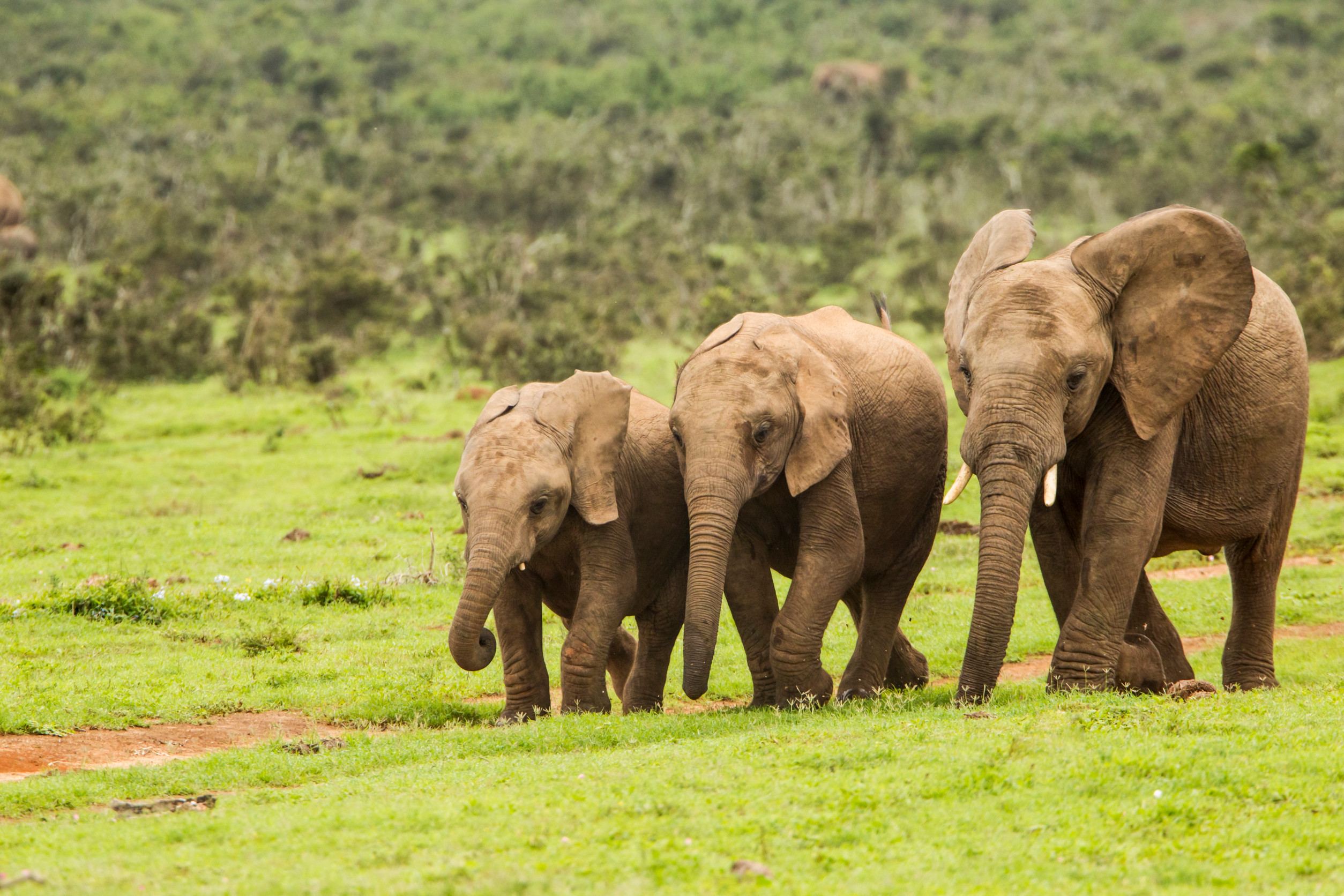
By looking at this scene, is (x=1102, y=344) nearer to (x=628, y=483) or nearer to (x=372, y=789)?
(x=628, y=483)

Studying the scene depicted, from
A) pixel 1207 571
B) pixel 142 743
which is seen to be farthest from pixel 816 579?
pixel 1207 571

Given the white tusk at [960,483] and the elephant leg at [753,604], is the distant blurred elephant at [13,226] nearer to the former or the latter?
the elephant leg at [753,604]

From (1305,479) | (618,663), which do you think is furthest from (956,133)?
(618,663)

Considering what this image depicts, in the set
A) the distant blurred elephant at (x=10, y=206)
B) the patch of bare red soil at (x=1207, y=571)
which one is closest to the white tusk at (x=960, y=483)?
the patch of bare red soil at (x=1207, y=571)

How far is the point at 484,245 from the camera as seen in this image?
3712cm

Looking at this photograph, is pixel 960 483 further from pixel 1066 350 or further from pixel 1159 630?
pixel 1159 630

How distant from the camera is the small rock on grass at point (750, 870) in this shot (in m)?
5.20

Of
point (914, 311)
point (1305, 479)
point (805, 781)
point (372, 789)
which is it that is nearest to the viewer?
point (805, 781)

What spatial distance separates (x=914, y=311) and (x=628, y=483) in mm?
23390

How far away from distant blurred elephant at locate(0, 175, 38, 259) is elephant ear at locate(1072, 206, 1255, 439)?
3236 centimetres

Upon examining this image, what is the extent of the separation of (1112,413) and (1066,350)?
0.69 m

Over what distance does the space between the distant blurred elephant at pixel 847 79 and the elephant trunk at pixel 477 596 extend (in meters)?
61.2

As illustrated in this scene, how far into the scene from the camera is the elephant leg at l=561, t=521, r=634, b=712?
879 centimetres

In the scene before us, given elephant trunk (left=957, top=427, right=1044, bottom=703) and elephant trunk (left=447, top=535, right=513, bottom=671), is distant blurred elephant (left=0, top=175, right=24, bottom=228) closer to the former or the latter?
elephant trunk (left=447, top=535, right=513, bottom=671)
